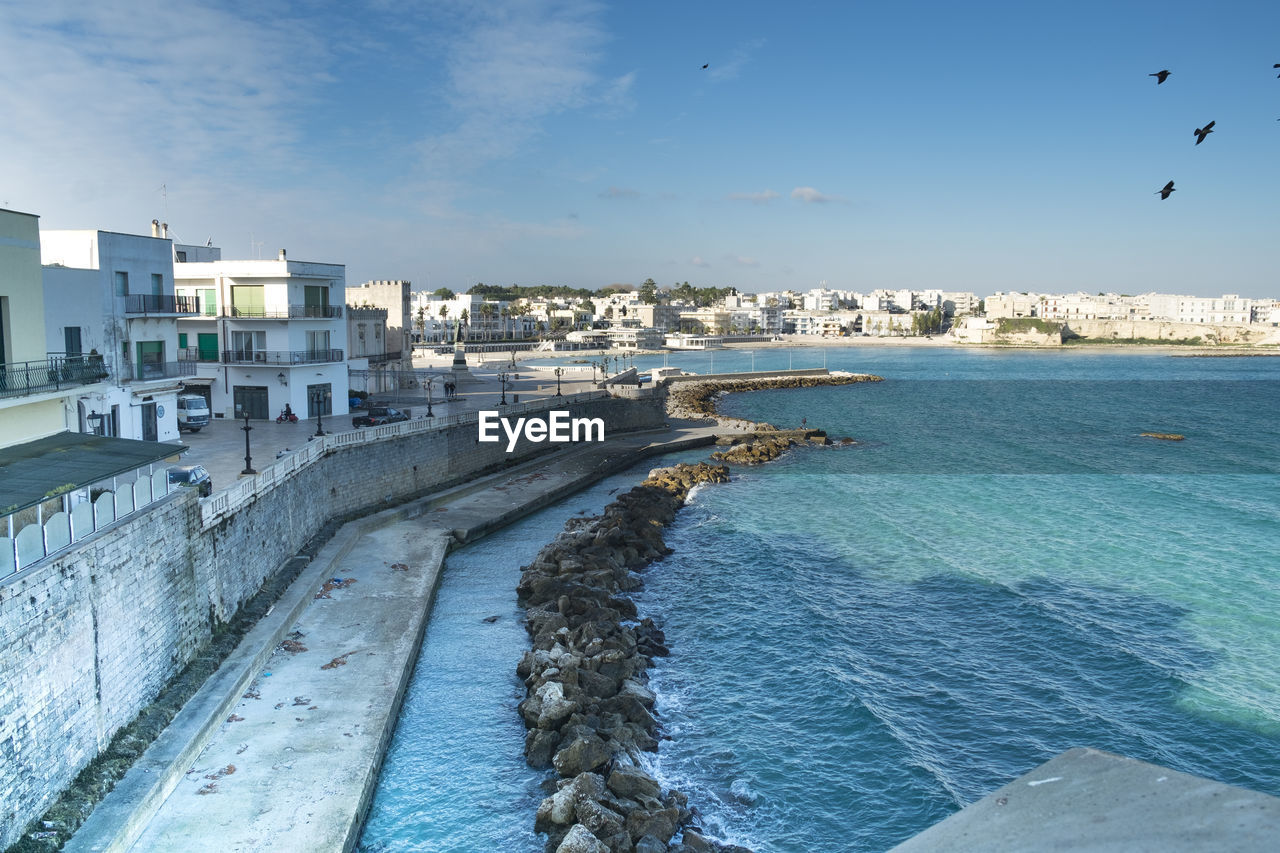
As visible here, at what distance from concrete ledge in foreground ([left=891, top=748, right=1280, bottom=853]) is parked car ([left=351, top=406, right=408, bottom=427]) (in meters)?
31.2

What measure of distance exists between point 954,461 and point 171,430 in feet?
128

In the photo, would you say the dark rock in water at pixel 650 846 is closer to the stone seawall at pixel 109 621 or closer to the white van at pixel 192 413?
the stone seawall at pixel 109 621

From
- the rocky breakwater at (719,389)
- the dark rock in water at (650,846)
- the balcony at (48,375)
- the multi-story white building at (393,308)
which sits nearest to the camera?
the dark rock in water at (650,846)

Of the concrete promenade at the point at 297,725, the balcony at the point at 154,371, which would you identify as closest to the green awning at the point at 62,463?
the concrete promenade at the point at 297,725

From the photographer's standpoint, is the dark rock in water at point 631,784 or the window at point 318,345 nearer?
the dark rock in water at point 631,784

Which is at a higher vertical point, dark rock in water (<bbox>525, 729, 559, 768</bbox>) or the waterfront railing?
the waterfront railing

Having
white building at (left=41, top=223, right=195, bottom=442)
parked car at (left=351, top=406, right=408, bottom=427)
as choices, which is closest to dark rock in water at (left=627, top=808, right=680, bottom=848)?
white building at (left=41, top=223, right=195, bottom=442)

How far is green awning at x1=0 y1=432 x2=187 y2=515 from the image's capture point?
13234mm

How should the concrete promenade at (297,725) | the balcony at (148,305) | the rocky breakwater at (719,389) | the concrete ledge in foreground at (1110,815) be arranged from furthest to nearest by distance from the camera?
the rocky breakwater at (719,389)
the balcony at (148,305)
the concrete promenade at (297,725)
the concrete ledge in foreground at (1110,815)

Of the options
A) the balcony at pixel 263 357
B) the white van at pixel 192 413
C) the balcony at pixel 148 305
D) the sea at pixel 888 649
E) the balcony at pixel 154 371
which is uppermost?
the balcony at pixel 148 305

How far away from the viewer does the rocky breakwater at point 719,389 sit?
207ft

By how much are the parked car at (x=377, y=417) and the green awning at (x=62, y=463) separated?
1636cm

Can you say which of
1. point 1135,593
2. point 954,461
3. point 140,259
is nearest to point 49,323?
point 140,259

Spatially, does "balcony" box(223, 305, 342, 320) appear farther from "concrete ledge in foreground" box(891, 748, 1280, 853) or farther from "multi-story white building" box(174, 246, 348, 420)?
"concrete ledge in foreground" box(891, 748, 1280, 853)
